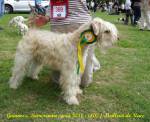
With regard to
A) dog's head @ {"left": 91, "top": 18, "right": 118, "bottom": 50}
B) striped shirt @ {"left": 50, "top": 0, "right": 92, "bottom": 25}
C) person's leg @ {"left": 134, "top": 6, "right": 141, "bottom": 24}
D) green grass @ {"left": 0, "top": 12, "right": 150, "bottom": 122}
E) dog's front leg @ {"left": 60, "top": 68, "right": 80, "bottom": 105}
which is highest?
striped shirt @ {"left": 50, "top": 0, "right": 92, "bottom": 25}

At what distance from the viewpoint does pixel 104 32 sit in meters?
5.03

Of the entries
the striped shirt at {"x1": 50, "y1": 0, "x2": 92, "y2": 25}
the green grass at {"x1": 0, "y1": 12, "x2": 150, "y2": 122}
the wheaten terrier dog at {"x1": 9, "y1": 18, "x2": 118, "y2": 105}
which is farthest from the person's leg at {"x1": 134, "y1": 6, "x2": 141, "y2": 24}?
the wheaten terrier dog at {"x1": 9, "y1": 18, "x2": 118, "y2": 105}

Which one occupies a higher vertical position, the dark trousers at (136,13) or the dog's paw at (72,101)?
the dark trousers at (136,13)

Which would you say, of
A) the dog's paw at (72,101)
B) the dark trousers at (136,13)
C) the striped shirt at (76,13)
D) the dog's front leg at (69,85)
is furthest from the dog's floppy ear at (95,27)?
the dark trousers at (136,13)

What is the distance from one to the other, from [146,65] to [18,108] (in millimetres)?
3786

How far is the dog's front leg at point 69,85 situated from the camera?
205 inches

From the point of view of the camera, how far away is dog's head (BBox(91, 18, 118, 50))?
16.3 feet

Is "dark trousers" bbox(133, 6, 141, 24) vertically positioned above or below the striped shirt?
below

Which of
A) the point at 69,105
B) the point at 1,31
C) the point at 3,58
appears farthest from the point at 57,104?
the point at 1,31

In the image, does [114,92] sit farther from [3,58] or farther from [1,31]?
[1,31]

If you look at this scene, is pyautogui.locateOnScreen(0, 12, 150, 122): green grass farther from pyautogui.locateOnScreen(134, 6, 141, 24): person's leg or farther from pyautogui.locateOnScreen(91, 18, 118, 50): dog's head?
pyautogui.locateOnScreen(134, 6, 141, 24): person's leg

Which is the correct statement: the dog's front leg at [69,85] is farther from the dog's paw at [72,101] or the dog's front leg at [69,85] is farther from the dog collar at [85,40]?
the dog collar at [85,40]

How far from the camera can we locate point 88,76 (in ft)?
20.1

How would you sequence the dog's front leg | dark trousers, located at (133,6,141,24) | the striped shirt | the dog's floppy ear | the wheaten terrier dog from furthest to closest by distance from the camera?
dark trousers, located at (133,6,141,24) → the striped shirt → the dog's front leg → the wheaten terrier dog → the dog's floppy ear
